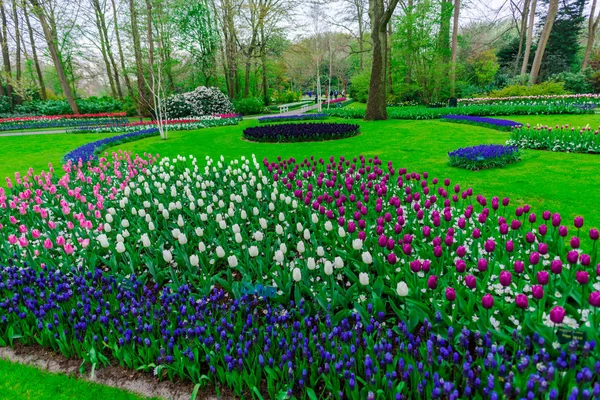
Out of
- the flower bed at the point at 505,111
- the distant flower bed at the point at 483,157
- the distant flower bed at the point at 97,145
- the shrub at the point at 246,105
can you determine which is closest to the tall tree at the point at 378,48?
the flower bed at the point at 505,111

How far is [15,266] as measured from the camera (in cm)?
372

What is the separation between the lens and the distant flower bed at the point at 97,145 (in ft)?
31.8

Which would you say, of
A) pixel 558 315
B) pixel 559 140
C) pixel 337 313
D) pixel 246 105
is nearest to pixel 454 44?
pixel 246 105

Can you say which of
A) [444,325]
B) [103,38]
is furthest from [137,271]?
[103,38]

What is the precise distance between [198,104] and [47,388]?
88.6 feet

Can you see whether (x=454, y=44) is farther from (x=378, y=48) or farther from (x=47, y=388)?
(x=47, y=388)

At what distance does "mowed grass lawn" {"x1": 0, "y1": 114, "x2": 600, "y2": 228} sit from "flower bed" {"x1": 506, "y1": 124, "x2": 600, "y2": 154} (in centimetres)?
46

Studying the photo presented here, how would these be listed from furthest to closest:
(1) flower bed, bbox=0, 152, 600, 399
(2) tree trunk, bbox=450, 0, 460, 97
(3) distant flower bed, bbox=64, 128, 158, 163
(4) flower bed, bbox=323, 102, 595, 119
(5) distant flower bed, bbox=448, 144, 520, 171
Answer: (2) tree trunk, bbox=450, 0, 460, 97 → (4) flower bed, bbox=323, 102, 595, 119 → (3) distant flower bed, bbox=64, 128, 158, 163 → (5) distant flower bed, bbox=448, 144, 520, 171 → (1) flower bed, bbox=0, 152, 600, 399

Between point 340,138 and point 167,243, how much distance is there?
972 centimetres

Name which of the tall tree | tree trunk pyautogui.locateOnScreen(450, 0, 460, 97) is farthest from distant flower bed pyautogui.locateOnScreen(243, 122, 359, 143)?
tree trunk pyautogui.locateOnScreen(450, 0, 460, 97)

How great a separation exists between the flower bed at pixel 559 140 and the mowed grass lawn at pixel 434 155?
460 millimetres

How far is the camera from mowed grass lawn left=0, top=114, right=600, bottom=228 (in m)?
5.83

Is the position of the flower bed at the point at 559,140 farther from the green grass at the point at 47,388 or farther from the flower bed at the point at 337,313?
the green grass at the point at 47,388

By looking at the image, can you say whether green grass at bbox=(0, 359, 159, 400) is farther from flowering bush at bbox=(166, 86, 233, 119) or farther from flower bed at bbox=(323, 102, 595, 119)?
flowering bush at bbox=(166, 86, 233, 119)
